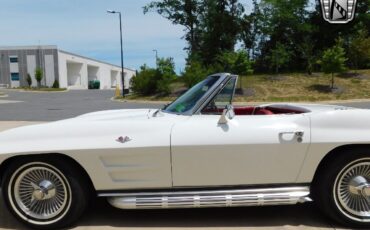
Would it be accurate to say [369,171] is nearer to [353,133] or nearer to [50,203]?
[353,133]

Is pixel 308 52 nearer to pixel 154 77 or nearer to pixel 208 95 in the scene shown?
pixel 154 77

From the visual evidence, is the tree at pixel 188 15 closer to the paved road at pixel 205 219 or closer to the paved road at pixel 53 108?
the paved road at pixel 53 108

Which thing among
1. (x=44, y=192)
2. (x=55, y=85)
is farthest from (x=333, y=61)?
(x=55, y=85)

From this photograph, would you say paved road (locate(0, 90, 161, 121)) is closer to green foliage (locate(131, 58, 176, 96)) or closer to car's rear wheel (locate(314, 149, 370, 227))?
green foliage (locate(131, 58, 176, 96))

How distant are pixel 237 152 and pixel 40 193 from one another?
184 centimetres

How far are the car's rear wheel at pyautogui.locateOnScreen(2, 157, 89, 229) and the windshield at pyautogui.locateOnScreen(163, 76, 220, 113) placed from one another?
118 centimetres

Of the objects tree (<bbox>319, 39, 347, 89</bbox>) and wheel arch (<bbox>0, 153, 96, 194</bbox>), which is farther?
tree (<bbox>319, 39, 347, 89</bbox>)

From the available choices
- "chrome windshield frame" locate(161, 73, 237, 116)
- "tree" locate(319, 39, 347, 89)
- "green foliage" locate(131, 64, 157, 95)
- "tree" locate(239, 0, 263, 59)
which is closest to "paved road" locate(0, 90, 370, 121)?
"green foliage" locate(131, 64, 157, 95)

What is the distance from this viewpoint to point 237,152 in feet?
11.5

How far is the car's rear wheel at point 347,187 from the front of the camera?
3.59 metres

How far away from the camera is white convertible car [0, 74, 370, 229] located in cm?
350

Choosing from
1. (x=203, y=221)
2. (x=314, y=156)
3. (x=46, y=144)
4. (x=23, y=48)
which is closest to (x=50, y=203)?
(x=46, y=144)

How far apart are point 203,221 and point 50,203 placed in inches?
57.3

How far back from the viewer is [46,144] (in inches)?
139
